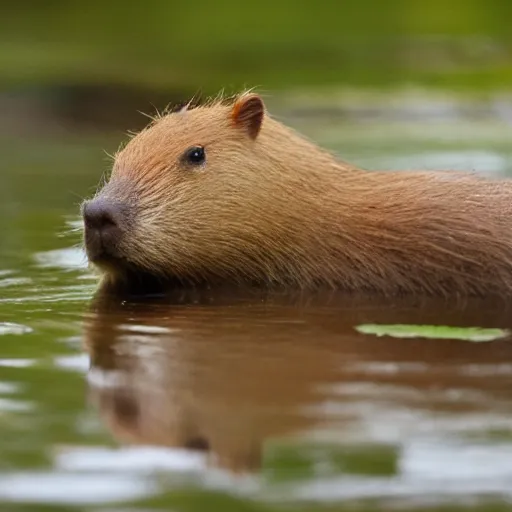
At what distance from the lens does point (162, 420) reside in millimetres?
4301

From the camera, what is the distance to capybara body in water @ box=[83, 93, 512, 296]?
6.67 metres

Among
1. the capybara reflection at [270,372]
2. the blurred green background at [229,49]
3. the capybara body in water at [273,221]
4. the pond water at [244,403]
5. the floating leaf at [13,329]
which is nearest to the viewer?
the pond water at [244,403]

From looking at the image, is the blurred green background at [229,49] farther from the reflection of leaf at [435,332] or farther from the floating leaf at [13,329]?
the reflection of leaf at [435,332]

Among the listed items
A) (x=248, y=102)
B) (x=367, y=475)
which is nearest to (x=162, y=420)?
(x=367, y=475)

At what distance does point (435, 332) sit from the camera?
5684mm

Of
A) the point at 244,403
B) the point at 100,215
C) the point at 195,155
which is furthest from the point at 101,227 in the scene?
the point at 244,403

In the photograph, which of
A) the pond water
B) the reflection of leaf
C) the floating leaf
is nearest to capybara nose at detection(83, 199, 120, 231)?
the pond water

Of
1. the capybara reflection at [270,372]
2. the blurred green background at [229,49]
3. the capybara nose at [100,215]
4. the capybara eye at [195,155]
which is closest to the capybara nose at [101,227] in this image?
the capybara nose at [100,215]

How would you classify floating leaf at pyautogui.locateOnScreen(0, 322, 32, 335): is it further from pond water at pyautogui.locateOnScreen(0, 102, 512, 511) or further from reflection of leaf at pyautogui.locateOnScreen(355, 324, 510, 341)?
reflection of leaf at pyautogui.locateOnScreen(355, 324, 510, 341)

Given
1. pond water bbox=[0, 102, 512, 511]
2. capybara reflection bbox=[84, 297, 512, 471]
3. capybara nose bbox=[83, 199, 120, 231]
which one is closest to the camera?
pond water bbox=[0, 102, 512, 511]

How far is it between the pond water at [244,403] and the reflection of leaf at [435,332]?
0.19 feet

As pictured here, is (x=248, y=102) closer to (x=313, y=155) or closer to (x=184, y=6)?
(x=313, y=155)

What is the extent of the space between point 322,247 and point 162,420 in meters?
2.60

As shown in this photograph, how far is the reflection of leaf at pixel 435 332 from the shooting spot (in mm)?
5617
